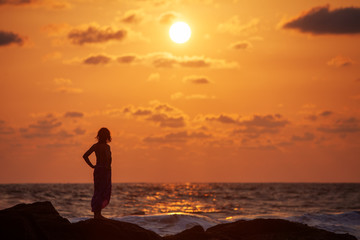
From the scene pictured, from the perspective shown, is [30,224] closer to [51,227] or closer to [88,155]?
[51,227]

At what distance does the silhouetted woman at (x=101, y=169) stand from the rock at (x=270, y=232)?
2.75 metres

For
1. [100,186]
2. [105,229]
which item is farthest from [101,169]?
[105,229]

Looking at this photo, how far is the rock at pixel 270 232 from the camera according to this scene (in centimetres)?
1304

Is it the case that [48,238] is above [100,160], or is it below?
below

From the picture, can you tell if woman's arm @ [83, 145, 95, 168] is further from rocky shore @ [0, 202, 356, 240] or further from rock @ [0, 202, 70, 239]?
rock @ [0, 202, 70, 239]

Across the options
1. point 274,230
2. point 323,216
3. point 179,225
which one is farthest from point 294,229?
point 323,216

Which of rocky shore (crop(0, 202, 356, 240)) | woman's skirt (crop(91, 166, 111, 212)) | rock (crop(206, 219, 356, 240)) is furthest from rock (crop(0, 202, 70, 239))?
rock (crop(206, 219, 356, 240))

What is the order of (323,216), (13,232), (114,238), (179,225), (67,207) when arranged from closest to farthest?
(13,232)
(114,238)
(179,225)
(323,216)
(67,207)

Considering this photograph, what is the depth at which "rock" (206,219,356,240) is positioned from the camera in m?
13.0

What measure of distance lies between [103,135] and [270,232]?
4.80 meters

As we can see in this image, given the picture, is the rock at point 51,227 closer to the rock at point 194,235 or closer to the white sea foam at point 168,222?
the rock at point 194,235

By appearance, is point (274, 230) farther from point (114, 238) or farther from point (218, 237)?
point (114, 238)

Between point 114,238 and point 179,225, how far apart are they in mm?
10838

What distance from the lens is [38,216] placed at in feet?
36.1
